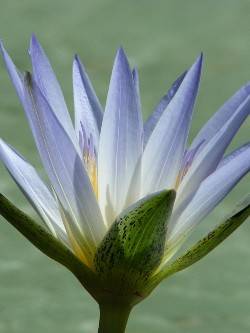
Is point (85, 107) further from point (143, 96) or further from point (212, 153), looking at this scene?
point (143, 96)

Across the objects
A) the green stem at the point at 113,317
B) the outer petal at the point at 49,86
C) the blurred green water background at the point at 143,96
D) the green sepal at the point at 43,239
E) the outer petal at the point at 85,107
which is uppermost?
the outer petal at the point at 49,86

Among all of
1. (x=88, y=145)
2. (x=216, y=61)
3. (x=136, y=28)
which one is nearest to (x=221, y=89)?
(x=216, y=61)

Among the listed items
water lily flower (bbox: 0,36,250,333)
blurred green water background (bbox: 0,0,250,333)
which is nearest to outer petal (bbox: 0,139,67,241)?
water lily flower (bbox: 0,36,250,333)

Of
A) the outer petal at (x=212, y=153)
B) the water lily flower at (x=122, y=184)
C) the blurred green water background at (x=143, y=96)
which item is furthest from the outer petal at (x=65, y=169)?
the blurred green water background at (x=143, y=96)

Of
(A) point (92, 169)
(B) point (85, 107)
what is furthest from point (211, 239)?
(B) point (85, 107)

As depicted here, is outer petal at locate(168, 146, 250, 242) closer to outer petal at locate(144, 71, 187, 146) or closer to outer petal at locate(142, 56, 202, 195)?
outer petal at locate(142, 56, 202, 195)

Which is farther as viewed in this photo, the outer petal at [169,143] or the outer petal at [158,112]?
the outer petal at [158,112]

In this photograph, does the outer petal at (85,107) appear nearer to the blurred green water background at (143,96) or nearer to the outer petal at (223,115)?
the outer petal at (223,115)

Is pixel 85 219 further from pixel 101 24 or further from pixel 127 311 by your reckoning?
pixel 101 24
